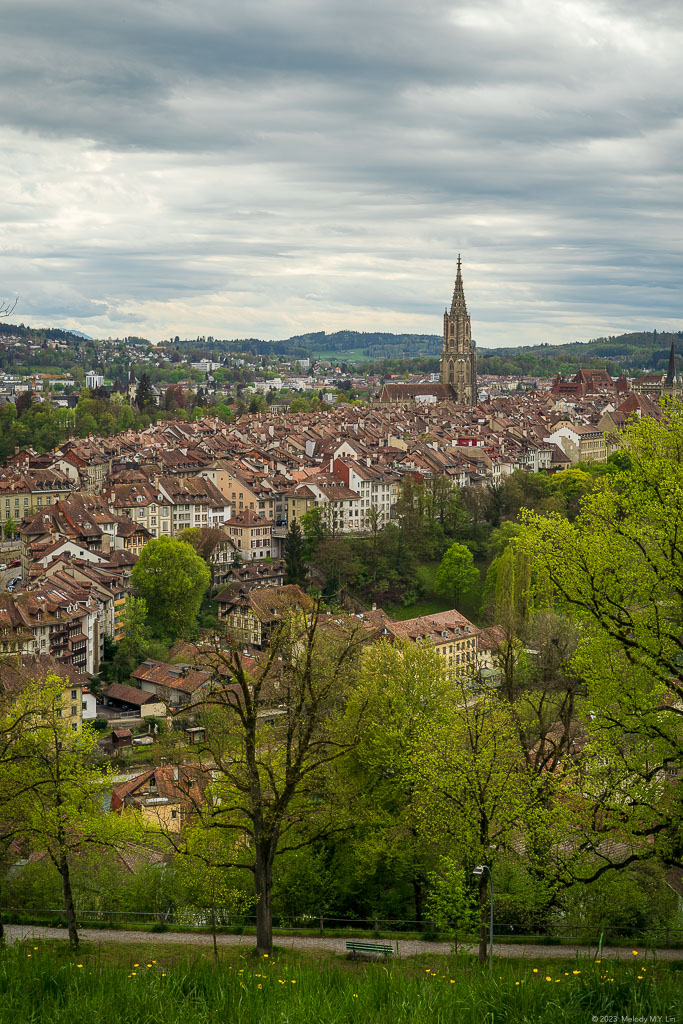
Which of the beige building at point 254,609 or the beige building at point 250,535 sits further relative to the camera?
the beige building at point 250,535

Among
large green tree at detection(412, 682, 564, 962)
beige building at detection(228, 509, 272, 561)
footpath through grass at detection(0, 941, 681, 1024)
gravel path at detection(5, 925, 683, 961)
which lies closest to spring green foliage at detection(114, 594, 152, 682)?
beige building at detection(228, 509, 272, 561)

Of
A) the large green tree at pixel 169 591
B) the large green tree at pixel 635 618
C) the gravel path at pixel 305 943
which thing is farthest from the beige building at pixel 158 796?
the large green tree at pixel 169 591

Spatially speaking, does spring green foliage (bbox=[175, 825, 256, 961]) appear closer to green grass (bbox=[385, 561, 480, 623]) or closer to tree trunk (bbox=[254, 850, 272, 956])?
tree trunk (bbox=[254, 850, 272, 956])

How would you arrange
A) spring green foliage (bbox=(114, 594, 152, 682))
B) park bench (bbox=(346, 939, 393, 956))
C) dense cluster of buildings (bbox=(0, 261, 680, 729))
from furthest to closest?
dense cluster of buildings (bbox=(0, 261, 680, 729)) < spring green foliage (bbox=(114, 594, 152, 682)) < park bench (bbox=(346, 939, 393, 956))

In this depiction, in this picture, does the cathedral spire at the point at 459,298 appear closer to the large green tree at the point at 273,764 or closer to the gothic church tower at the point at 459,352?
the gothic church tower at the point at 459,352

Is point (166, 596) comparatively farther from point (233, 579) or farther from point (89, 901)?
point (89, 901)

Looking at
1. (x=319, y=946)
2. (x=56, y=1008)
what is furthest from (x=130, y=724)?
(x=56, y=1008)
